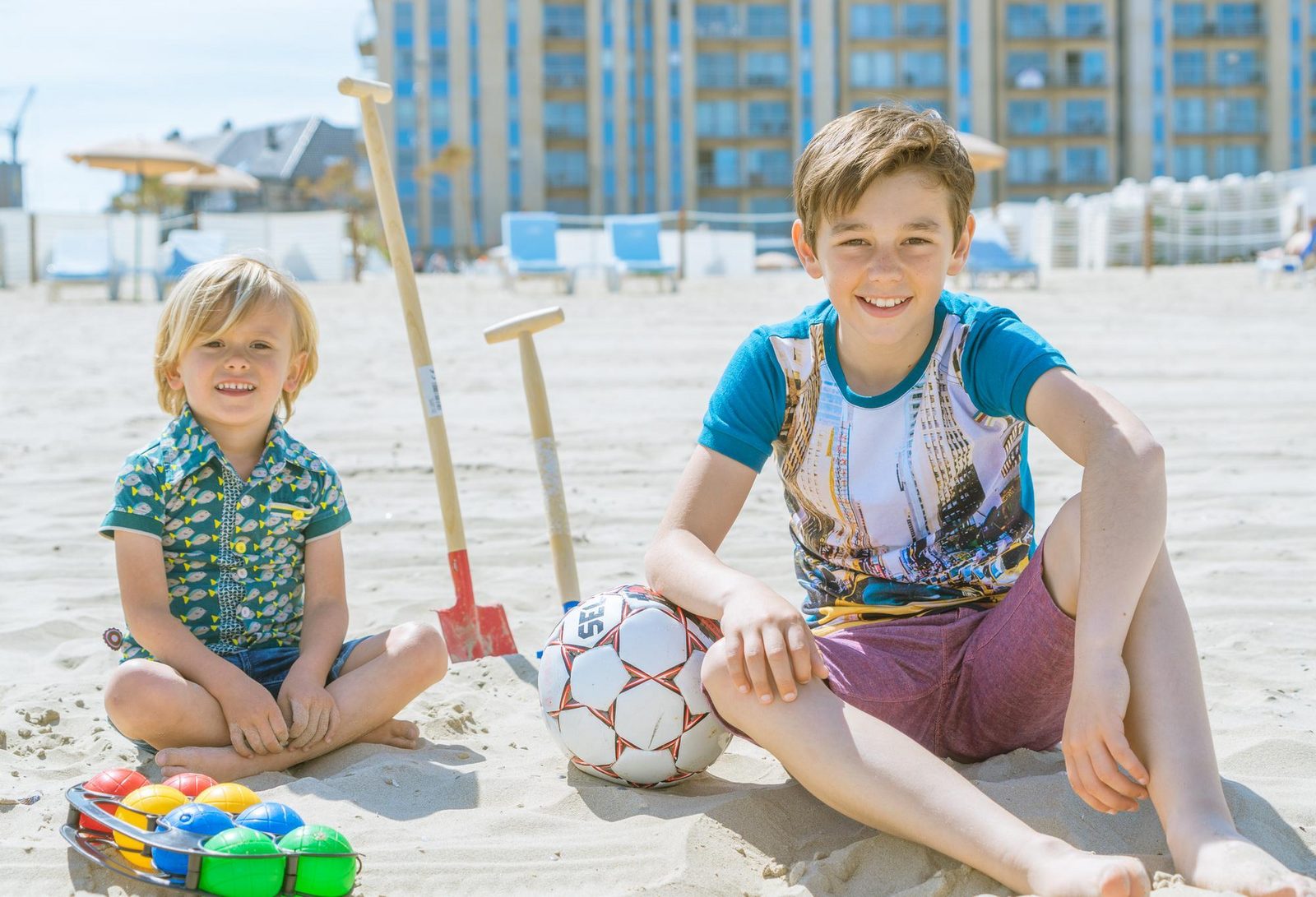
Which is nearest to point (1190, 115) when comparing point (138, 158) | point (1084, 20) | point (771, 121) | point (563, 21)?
point (1084, 20)

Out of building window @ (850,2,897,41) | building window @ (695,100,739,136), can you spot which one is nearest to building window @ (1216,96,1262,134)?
building window @ (850,2,897,41)

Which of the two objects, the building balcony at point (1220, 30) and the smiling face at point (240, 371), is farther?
the building balcony at point (1220, 30)

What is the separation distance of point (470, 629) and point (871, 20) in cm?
4895

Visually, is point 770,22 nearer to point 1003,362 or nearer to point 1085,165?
point 1085,165

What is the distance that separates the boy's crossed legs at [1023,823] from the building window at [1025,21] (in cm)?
5064

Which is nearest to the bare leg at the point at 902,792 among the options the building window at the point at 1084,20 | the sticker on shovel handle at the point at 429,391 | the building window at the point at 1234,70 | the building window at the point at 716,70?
the sticker on shovel handle at the point at 429,391

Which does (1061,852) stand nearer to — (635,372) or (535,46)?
(635,372)

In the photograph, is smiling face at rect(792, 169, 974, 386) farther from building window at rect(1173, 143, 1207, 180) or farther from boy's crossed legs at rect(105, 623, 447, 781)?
building window at rect(1173, 143, 1207, 180)

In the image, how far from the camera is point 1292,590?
11.5ft

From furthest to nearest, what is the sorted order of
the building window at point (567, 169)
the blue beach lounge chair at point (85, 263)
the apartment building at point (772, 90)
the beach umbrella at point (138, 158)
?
the building window at point (567, 169) → the apartment building at point (772, 90) → the beach umbrella at point (138, 158) → the blue beach lounge chair at point (85, 263)

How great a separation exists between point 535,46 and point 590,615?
4814 cm

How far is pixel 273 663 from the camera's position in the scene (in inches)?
109

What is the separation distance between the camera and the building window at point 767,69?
48094 mm

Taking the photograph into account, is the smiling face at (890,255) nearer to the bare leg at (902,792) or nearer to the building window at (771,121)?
the bare leg at (902,792)
